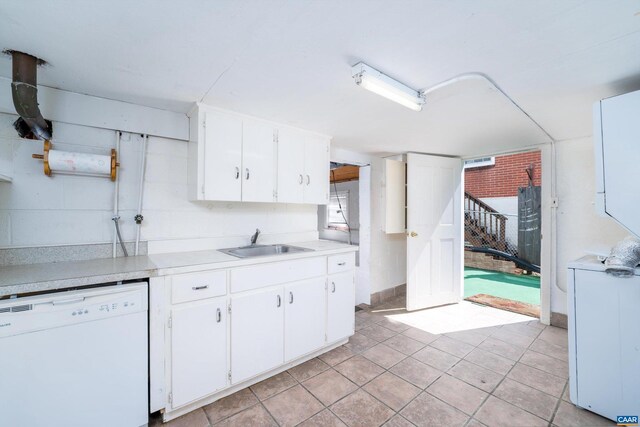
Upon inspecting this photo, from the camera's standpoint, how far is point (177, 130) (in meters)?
2.23

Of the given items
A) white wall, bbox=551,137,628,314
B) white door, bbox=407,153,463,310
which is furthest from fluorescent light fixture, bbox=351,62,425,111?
white wall, bbox=551,137,628,314

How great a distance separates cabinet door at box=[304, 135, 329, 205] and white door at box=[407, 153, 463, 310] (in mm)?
1233

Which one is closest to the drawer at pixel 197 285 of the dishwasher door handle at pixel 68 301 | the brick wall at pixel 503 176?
the dishwasher door handle at pixel 68 301

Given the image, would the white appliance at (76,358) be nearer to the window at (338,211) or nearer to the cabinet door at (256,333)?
the cabinet door at (256,333)

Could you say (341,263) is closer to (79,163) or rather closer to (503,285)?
(79,163)

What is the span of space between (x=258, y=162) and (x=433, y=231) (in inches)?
99.7

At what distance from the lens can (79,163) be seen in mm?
1809

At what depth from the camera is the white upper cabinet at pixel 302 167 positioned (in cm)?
255

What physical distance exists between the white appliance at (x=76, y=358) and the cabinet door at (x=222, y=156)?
35.7 inches

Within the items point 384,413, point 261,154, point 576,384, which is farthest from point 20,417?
point 576,384

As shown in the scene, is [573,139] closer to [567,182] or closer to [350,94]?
[567,182]

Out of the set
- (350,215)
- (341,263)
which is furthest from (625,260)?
(350,215)

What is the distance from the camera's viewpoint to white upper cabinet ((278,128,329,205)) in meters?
2.55

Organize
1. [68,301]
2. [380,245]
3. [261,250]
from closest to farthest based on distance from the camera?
[68,301]
[261,250]
[380,245]
